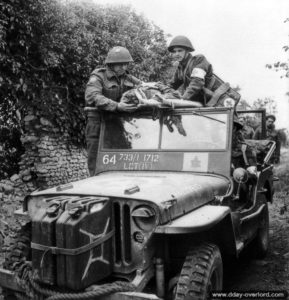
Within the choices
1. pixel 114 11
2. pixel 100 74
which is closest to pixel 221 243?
pixel 100 74

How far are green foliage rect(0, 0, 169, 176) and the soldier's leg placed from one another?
11.0ft

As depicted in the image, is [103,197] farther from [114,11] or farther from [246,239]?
[114,11]

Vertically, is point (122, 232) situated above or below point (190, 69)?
below

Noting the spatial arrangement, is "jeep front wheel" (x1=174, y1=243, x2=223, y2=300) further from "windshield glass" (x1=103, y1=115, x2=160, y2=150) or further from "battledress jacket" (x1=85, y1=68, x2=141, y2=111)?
"battledress jacket" (x1=85, y1=68, x2=141, y2=111)

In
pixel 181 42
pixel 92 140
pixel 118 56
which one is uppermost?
pixel 181 42

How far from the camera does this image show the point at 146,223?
9.54ft

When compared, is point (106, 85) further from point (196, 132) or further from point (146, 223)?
point (146, 223)

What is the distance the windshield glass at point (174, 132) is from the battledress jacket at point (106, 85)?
46cm

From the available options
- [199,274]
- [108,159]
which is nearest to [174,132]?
[108,159]

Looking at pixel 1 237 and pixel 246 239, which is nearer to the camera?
pixel 246 239

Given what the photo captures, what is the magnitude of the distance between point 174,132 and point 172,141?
3.6 inches

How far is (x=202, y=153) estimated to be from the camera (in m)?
4.04

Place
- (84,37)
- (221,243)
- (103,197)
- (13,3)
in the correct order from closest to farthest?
(103,197)
(221,243)
(13,3)
(84,37)

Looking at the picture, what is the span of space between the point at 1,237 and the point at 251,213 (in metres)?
2.83
